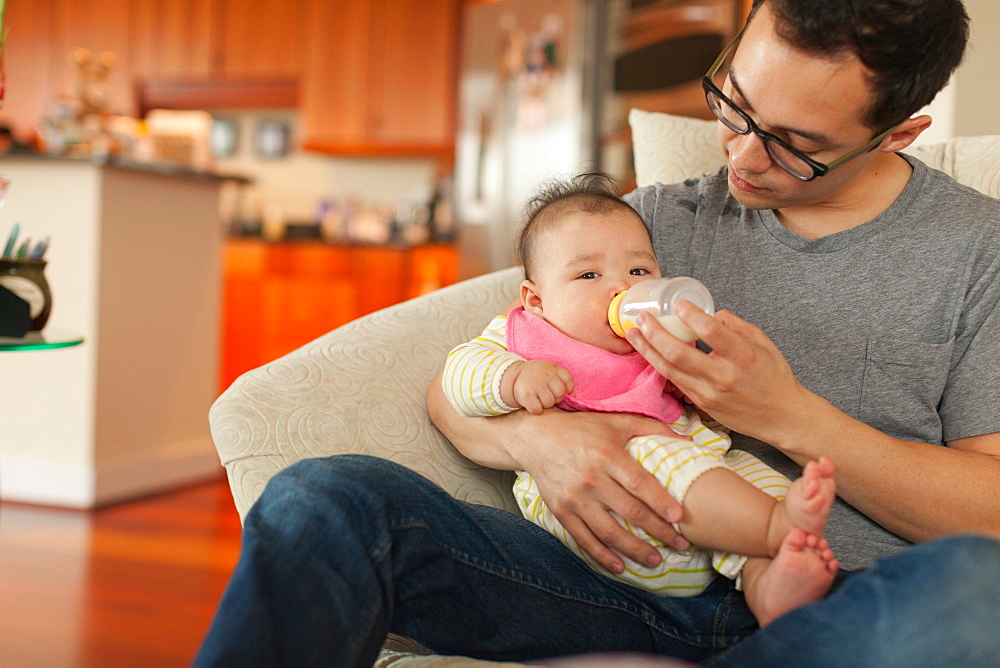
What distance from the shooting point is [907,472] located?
0.95 meters

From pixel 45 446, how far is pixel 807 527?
2.61m

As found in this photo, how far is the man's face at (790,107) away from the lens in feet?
3.15

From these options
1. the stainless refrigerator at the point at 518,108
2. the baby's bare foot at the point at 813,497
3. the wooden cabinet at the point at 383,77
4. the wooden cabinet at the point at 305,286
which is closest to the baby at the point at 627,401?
the baby's bare foot at the point at 813,497

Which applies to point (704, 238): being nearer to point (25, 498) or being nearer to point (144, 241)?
point (144, 241)

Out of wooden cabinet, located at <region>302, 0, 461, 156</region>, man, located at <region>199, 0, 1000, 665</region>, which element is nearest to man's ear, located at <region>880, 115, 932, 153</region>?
man, located at <region>199, 0, 1000, 665</region>

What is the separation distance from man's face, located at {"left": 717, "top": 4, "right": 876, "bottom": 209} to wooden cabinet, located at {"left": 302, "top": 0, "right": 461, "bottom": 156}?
4.04 m

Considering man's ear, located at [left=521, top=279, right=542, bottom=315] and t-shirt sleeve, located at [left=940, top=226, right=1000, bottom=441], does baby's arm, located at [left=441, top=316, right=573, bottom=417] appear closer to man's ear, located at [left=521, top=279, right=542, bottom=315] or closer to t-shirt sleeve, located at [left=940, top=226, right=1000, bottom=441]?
man's ear, located at [left=521, top=279, right=542, bottom=315]

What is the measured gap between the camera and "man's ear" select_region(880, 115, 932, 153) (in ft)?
3.44

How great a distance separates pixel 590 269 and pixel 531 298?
0.11m

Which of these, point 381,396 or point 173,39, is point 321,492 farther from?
point 173,39

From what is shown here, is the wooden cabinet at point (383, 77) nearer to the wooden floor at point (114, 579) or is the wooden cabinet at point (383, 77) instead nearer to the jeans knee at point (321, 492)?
the wooden floor at point (114, 579)

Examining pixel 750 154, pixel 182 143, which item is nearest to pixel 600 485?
pixel 750 154

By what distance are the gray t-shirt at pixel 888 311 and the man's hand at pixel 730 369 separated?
179 millimetres

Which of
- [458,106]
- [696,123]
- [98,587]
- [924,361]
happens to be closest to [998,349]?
[924,361]
